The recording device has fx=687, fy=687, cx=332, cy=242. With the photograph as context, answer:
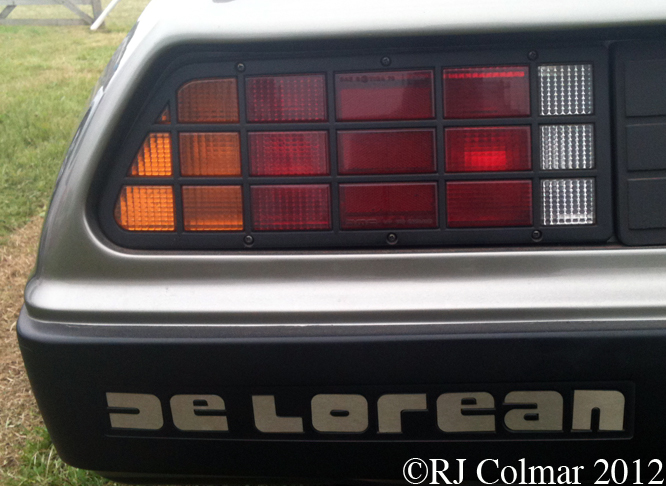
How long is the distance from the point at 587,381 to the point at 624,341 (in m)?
0.10

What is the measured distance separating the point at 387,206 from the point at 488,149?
0.22 m

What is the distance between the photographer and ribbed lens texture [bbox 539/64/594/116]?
4.10ft

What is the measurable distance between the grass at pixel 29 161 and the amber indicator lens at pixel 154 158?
3.90 feet

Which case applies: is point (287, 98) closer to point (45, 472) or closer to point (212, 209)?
point (212, 209)

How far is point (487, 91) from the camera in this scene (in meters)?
1.26

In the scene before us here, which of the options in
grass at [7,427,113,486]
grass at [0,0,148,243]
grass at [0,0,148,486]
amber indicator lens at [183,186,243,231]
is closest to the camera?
amber indicator lens at [183,186,243,231]

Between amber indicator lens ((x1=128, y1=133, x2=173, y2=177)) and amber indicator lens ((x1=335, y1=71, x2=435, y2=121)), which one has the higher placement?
amber indicator lens ((x1=335, y1=71, x2=435, y2=121))

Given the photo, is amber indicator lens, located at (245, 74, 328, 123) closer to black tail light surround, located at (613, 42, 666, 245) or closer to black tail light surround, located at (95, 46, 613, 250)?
black tail light surround, located at (95, 46, 613, 250)

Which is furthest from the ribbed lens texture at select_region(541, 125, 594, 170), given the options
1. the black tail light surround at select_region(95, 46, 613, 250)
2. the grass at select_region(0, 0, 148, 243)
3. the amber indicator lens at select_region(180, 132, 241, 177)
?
the grass at select_region(0, 0, 148, 243)

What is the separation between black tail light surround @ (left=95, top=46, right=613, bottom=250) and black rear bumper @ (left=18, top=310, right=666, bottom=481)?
20 cm

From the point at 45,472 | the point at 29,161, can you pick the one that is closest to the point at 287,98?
the point at 45,472

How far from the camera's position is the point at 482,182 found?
129 centimetres

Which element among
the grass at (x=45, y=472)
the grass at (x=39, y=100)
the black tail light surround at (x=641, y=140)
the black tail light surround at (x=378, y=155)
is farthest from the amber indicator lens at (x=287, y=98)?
the grass at (x=45, y=472)

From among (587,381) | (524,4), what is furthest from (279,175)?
(587,381)
